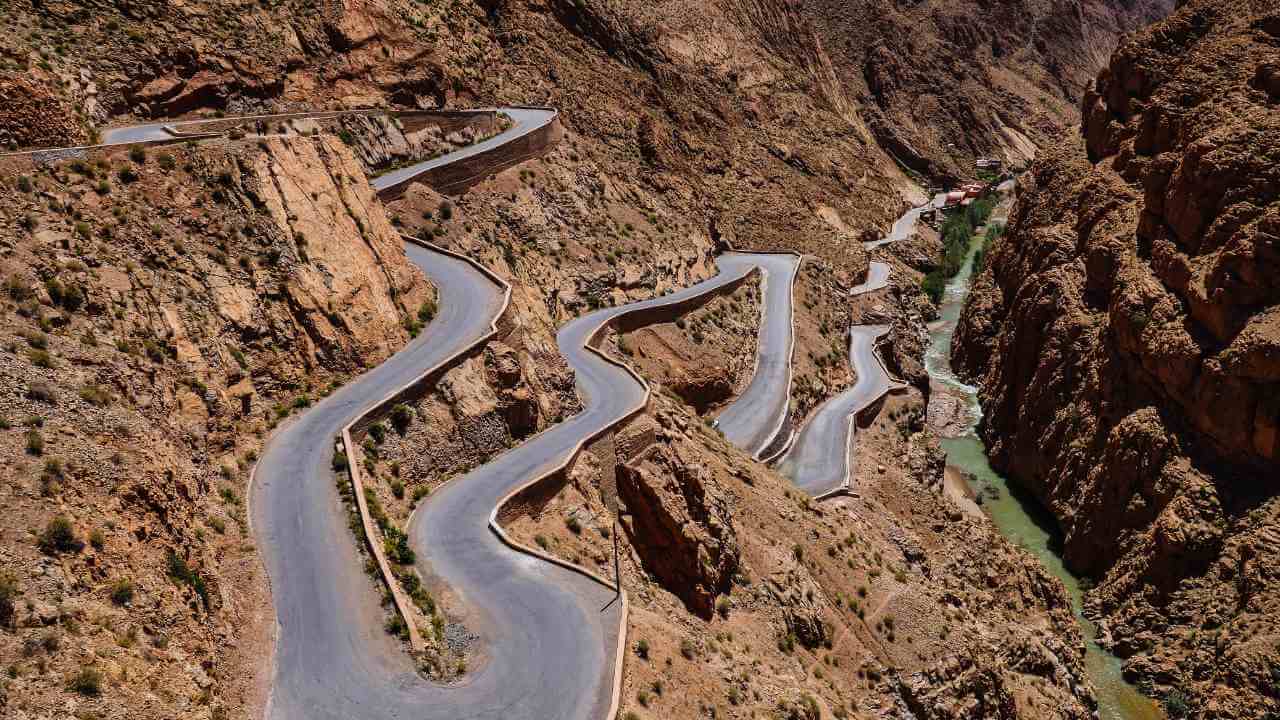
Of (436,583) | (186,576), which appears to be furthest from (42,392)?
(436,583)

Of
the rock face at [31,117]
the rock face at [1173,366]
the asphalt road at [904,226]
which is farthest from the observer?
the asphalt road at [904,226]

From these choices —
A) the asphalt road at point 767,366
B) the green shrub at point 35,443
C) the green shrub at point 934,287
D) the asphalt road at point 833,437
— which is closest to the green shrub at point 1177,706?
the asphalt road at point 833,437

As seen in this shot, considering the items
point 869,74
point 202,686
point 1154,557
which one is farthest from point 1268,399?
point 869,74

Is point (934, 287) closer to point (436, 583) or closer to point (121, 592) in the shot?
point (436, 583)

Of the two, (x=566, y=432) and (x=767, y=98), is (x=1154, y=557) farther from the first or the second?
(x=767, y=98)

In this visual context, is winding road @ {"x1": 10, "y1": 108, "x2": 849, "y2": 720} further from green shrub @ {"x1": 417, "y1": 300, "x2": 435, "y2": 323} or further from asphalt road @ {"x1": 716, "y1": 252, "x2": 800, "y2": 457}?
asphalt road @ {"x1": 716, "y1": 252, "x2": 800, "y2": 457}

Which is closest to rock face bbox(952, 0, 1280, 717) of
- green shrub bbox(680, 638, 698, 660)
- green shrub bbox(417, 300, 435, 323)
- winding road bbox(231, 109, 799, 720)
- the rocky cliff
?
green shrub bbox(680, 638, 698, 660)

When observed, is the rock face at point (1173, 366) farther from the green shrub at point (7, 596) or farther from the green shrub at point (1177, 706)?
the green shrub at point (7, 596)

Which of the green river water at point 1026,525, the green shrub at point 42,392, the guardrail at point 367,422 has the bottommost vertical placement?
the green river water at point 1026,525
